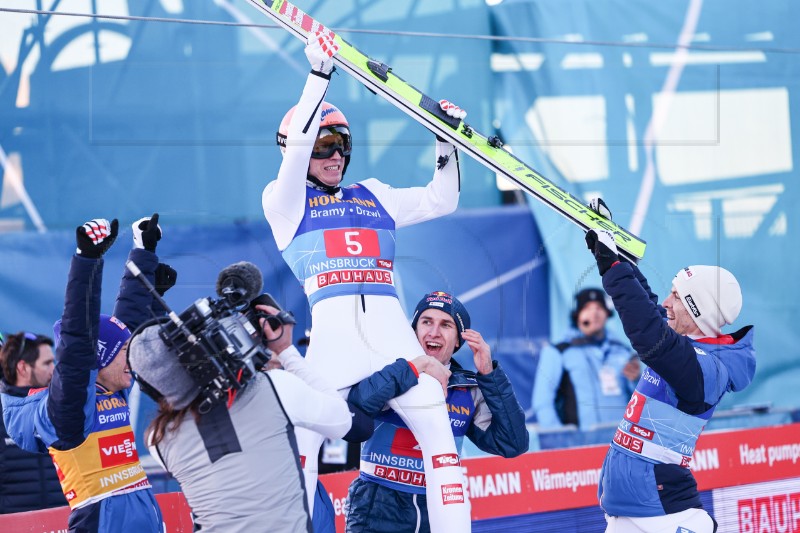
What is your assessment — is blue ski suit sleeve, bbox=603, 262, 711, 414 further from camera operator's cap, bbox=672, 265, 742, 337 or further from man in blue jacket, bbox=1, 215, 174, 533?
man in blue jacket, bbox=1, 215, 174, 533

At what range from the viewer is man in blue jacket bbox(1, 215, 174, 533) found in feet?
10.5

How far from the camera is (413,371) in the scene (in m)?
3.53

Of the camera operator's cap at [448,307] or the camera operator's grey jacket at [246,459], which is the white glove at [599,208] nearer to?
the camera operator's cap at [448,307]

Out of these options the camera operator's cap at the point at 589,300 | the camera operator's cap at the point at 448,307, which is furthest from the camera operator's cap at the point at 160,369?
the camera operator's cap at the point at 589,300

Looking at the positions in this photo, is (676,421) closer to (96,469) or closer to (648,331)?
(648,331)

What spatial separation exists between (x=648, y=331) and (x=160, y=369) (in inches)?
64.5

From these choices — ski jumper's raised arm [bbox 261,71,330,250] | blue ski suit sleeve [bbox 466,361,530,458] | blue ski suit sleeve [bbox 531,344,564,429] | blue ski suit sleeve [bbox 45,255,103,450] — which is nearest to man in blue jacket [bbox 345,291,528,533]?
blue ski suit sleeve [bbox 466,361,530,458]

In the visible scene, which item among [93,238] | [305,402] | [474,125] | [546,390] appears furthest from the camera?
[474,125]

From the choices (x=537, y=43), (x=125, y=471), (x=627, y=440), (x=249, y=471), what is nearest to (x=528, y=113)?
(x=537, y=43)

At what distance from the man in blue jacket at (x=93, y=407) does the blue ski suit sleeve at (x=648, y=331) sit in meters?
1.62

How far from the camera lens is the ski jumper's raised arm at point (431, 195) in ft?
12.7

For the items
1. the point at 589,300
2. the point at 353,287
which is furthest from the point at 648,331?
the point at 589,300

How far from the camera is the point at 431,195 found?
3881 mm

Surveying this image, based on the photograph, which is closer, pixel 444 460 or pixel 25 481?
pixel 444 460
